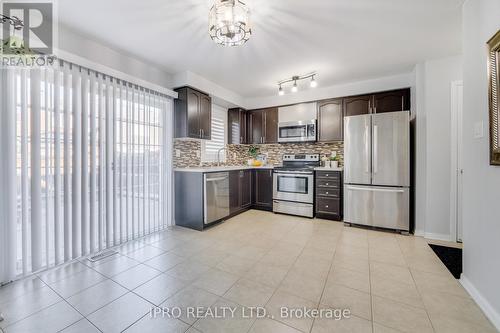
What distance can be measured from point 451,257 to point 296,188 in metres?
2.35

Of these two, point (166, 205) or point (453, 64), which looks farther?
point (166, 205)

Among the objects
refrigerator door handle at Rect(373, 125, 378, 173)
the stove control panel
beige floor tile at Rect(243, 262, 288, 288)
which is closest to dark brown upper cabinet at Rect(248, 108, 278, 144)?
the stove control panel

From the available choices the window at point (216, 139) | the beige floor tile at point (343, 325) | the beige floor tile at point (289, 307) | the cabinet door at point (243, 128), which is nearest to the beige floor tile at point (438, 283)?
the beige floor tile at point (343, 325)

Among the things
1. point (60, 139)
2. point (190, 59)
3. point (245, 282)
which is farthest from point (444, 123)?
point (60, 139)

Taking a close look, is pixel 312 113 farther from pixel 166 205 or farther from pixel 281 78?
pixel 166 205

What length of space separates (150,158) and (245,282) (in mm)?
2297

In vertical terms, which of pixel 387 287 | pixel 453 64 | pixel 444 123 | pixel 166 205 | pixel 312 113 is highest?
pixel 453 64

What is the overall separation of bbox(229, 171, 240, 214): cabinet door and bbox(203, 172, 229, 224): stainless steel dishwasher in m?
0.11

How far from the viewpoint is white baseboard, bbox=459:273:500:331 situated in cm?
143

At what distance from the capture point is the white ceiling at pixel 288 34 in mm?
1994

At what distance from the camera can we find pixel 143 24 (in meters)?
2.25

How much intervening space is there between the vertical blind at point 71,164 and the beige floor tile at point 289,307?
2.24 metres

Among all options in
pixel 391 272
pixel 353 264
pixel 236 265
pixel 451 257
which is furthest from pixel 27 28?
pixel 451 257

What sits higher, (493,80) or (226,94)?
(226,94)
